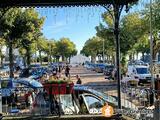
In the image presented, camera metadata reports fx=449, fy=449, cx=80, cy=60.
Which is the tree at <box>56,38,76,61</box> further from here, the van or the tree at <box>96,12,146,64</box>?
the van

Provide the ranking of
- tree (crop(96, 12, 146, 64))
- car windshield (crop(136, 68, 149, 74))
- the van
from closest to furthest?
the van → car windshield (crop(136, 68, 149, 74)) → tree (crop(96, 12, 146, 64))

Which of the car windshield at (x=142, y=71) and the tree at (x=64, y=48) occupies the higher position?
the tree at (x=64, y=48)

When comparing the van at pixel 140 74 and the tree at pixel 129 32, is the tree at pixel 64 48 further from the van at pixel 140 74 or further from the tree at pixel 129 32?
the van at pixel 140 74

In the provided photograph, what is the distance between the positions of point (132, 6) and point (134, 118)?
10.4ft

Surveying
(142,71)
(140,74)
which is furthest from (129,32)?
(140,74)

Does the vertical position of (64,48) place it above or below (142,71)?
above

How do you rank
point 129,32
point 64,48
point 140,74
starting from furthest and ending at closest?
1. point 64,48
2. point 129,32
3. point 140,74

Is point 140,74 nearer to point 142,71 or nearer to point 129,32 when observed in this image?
point 142,71

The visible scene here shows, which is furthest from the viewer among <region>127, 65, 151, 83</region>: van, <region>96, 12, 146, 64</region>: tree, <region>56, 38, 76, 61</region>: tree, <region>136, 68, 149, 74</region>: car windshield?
<region>56, 38, 76, 61</region>: tree

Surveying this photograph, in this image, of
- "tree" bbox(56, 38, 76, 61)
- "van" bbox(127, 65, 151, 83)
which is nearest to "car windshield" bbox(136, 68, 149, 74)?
"van" bbox(127, 65, 151, 83)

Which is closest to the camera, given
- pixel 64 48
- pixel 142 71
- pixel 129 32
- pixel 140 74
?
pixel 140 74

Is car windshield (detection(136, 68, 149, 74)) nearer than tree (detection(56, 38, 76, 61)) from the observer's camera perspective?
Yes

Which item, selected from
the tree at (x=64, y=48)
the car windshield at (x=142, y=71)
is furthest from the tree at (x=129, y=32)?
the tree at (x=64, y=48)

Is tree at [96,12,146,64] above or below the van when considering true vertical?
above
